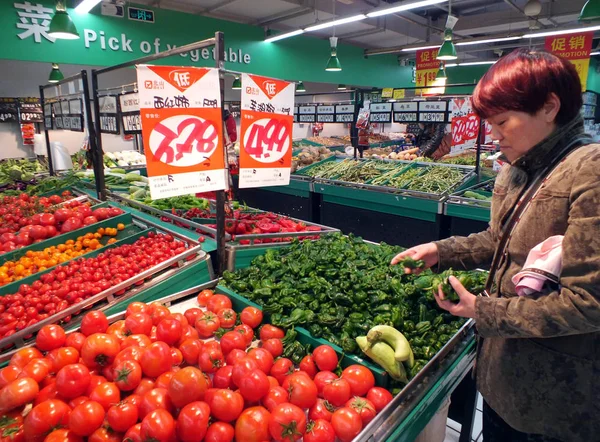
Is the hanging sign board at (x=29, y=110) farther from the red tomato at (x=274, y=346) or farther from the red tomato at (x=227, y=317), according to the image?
the red tomato at (x=274, y=346)

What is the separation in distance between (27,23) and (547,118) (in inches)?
377

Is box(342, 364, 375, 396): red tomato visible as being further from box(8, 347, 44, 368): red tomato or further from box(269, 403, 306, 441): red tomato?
box(8, 347, 44, 368): red tomato

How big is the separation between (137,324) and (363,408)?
1.20 meters

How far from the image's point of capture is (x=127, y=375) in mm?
1618

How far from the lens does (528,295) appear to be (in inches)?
50.3

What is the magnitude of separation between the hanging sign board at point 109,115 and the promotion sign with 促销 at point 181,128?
1.86m

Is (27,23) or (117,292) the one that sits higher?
(27,23)

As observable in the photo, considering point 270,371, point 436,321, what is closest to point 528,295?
point 436,321

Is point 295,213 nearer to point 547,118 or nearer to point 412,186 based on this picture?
point 412,186

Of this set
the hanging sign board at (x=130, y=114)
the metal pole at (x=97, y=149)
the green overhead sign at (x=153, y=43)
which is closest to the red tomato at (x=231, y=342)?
the hanging sign board at (x=130, y=114)

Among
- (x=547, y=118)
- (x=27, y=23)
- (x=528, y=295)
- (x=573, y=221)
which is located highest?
(x=27, y=23)

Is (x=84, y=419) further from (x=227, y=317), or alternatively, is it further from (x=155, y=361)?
(x=227, y=317)

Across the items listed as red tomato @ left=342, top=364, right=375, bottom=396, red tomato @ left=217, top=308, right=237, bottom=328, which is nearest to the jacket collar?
red tomato @ left=342, top=364, right=375, bottom=396

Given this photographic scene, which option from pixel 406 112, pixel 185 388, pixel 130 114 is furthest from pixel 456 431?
pixel 406 112
